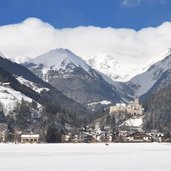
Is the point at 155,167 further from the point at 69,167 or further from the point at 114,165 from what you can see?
the point at 69,167

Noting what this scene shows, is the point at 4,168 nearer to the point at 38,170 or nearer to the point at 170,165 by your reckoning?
the point at 38,170

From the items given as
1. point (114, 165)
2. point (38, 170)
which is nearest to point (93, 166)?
point (114, 165)

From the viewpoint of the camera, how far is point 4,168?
73375mm

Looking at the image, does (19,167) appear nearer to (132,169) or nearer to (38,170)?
(38,170)

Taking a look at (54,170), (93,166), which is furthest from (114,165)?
(54,170)

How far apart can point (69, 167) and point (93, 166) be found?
3698 mm

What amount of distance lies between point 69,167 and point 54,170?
518 cm

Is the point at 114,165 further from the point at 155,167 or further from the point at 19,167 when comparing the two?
the point at 19,167

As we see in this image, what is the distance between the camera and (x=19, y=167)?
75.9 meters

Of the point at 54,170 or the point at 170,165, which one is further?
the point at 170,165

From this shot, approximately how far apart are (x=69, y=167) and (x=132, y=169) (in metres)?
8.59

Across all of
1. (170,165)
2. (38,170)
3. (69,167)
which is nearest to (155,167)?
(170,165)

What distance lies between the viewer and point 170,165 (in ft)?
264

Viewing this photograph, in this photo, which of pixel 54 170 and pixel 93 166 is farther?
pixel 93 166
